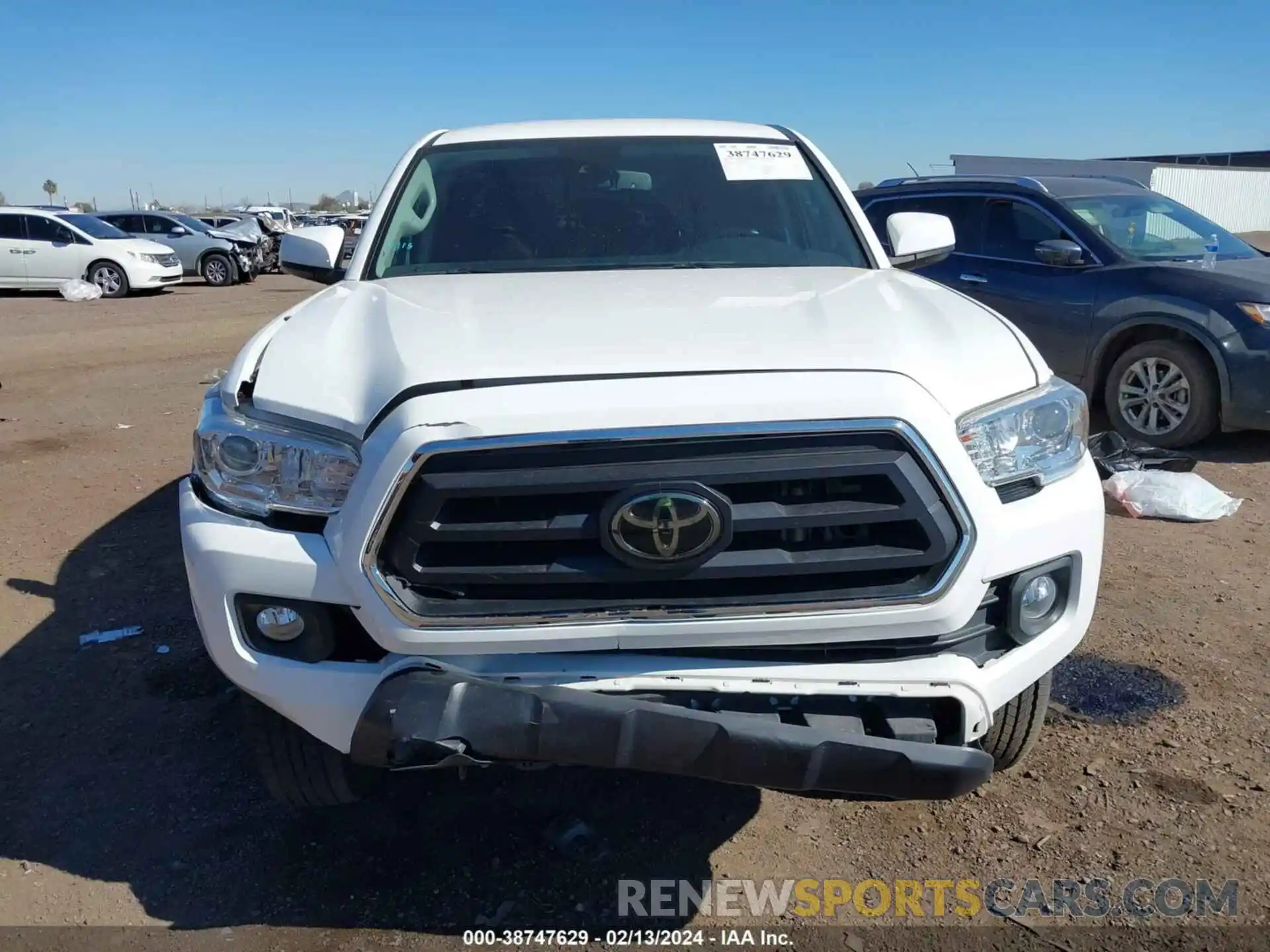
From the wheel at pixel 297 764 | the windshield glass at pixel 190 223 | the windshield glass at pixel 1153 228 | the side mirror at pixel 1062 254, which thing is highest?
the windshield glass at pixel 1153 228

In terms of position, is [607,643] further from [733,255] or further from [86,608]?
[86,608]

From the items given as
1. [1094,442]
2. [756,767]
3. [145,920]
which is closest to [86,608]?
[145,920]

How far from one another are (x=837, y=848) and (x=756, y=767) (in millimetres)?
861

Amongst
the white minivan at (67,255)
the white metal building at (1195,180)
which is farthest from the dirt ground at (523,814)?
the white metal building at (1195,180)

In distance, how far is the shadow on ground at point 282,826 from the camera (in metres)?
2.53

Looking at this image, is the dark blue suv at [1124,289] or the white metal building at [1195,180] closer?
the dark blue suv at [1124,289]

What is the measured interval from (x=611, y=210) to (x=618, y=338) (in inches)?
60.9

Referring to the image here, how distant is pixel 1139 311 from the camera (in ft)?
21.2

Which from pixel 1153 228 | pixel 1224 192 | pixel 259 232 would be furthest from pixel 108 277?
pixel 1224 192

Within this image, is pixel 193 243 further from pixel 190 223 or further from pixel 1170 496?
pixel 1170 496

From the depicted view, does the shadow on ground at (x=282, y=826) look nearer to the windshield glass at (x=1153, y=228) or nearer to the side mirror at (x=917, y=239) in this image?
the side mirror at (x=917, y=239)

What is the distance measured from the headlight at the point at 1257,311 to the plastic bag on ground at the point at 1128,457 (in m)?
0.88

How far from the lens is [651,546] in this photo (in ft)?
6.70

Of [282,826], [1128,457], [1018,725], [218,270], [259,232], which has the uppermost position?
[1018,725]
